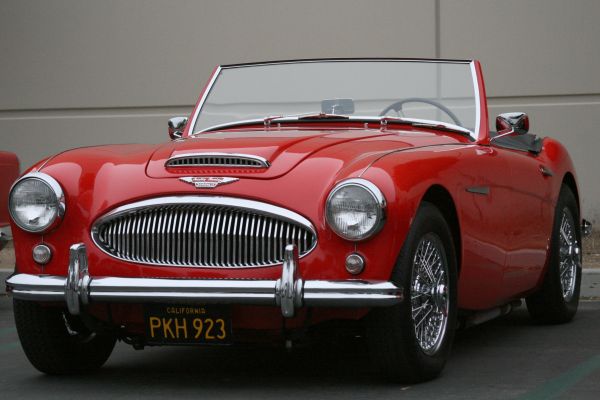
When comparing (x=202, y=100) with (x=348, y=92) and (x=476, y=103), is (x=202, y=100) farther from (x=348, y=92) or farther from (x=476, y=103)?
(x=476, y=103)

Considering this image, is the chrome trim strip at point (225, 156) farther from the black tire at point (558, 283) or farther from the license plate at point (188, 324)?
the black tire at point (558, 283)

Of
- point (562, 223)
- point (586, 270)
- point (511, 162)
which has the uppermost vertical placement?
point (511, 162)

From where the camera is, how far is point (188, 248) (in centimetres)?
515

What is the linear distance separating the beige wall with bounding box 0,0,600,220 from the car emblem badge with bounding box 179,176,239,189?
768cm

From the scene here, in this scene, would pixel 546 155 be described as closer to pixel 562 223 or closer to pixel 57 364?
pixel 562 223

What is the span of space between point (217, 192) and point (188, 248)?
246 millimetres

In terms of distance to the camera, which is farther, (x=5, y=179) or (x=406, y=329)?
(x=5, y=179)

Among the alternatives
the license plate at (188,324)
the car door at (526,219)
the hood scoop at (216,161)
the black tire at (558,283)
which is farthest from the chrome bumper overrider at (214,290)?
the black tire at (558,283)

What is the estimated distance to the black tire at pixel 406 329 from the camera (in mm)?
5082

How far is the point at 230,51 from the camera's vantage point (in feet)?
43.3

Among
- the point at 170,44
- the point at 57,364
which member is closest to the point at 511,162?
the point at 57,364

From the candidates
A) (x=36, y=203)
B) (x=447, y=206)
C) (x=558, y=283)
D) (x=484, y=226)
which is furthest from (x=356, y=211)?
(x=558, y=283)

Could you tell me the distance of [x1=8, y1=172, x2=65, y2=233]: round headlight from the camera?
5.37 meters

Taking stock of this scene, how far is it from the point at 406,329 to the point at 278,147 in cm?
95
